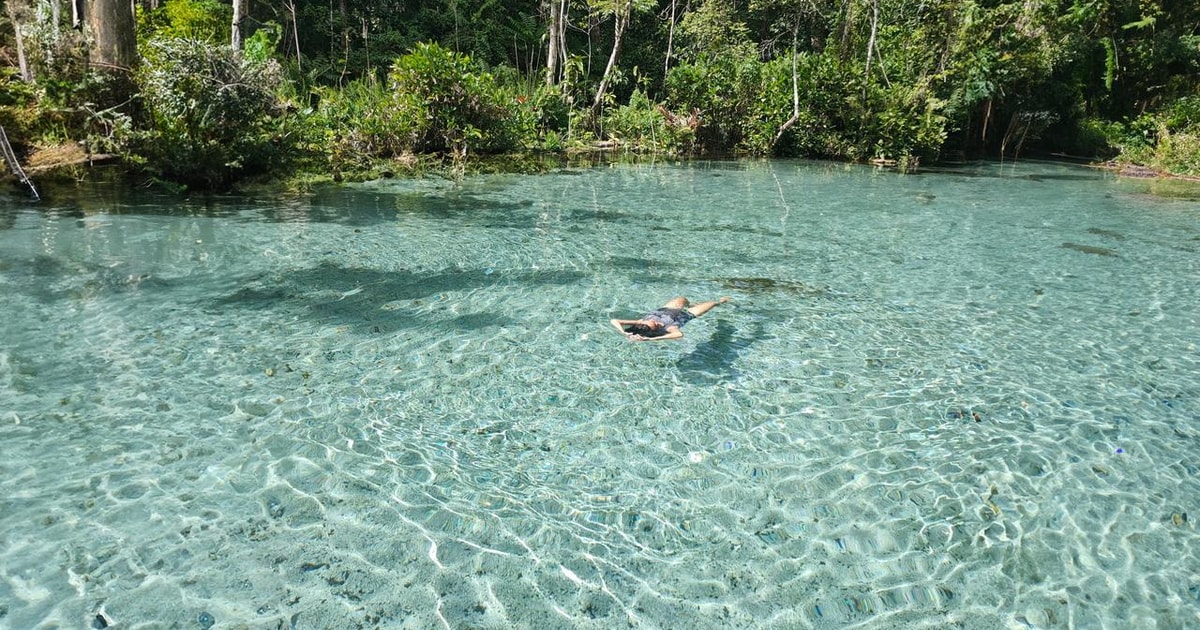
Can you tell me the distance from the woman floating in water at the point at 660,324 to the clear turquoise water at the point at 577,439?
0.42ft

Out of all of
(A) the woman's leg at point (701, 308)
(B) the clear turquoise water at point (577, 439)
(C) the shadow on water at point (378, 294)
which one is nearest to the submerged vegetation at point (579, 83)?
(B) the clear turquoise water at point (577, 439)

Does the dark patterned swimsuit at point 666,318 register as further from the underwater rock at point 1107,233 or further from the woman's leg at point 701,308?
the underwater rock at point 1107,233

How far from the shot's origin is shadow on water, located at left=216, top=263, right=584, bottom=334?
5910 millimetres

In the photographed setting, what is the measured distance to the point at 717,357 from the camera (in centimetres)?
536

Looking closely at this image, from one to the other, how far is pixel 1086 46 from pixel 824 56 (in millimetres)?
9859

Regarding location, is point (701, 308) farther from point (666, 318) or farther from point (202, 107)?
point (202, 107)

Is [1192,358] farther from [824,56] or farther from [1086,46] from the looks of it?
[1086,46]

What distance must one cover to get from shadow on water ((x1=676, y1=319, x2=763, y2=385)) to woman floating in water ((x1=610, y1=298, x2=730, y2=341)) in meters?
0.23

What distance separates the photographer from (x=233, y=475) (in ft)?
11.5

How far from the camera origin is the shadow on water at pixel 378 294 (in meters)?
5.91

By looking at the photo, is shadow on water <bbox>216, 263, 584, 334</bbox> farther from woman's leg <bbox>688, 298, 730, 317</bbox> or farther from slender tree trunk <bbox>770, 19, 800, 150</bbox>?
slender tree trunk <bbox>770, 19, 800, 150</bbox>

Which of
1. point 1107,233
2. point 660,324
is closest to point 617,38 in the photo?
point 1107,233

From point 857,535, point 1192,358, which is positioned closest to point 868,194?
point 1192,358

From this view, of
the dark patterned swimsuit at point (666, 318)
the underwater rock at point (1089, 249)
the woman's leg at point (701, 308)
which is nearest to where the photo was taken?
the dark patterned swimsuit at point (666, 318)
